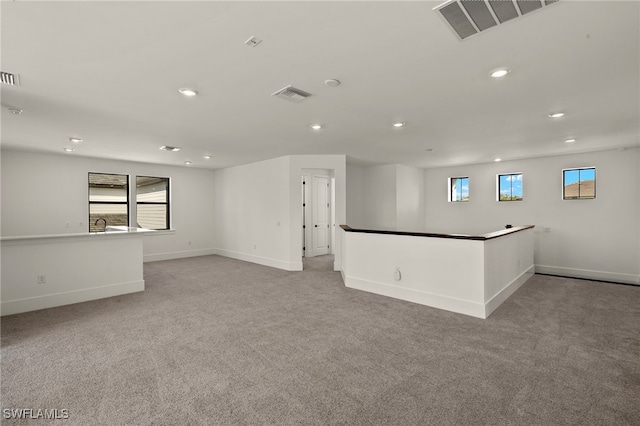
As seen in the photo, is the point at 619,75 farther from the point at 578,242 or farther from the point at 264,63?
the point at 578,242

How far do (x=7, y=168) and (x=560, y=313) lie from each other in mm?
9642

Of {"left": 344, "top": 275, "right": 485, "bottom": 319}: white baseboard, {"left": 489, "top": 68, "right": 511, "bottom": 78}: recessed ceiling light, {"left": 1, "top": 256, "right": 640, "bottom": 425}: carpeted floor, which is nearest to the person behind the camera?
{"left": 1, "top": 256, "right": 640, "bottom": 425}: carpeted floor

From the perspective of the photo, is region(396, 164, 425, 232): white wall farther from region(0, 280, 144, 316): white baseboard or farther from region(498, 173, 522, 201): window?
region(0, 280, 144, 316): white baseboard

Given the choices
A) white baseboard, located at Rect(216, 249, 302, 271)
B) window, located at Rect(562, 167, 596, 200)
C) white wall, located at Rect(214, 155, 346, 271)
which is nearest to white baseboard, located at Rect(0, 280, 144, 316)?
white baseboard, located at Rect(216, 249, 302, 271)

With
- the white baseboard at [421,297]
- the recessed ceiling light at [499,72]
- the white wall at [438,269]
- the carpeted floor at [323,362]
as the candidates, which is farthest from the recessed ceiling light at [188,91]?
the white baseboard at [421,297]

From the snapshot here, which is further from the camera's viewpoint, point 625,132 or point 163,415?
point 625,132

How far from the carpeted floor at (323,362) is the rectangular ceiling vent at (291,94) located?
8.03 ft

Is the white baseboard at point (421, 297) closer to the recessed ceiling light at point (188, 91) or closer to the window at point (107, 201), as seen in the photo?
the recessed ceiling light at point (188, 91)

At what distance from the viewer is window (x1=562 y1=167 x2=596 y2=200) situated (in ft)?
20.7

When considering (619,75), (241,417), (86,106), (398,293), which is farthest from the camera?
(398,293)

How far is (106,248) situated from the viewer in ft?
15.2

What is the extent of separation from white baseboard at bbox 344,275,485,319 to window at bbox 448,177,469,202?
15.8ft

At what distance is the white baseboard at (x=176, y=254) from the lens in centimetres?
778

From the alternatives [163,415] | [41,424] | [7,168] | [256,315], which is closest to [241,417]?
[163,415]
